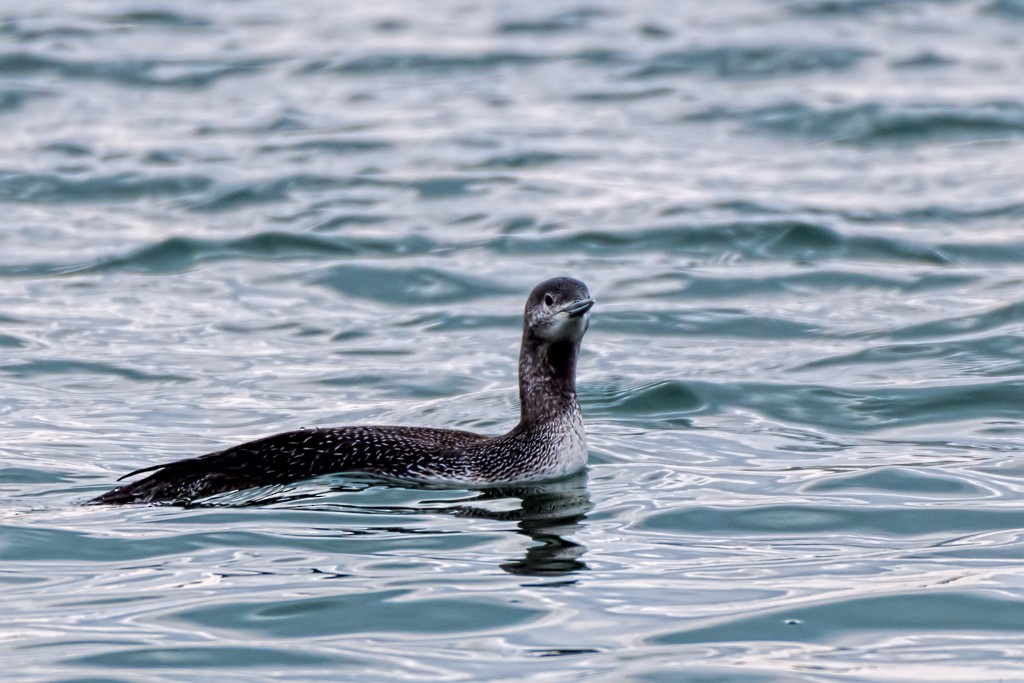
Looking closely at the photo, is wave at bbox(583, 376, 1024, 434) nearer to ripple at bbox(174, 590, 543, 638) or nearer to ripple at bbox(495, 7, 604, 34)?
ripple at bbox(174, 590, 543, 638)

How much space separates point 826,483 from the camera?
9.40 meters

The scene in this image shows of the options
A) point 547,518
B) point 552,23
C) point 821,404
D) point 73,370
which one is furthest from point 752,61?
point 547,518

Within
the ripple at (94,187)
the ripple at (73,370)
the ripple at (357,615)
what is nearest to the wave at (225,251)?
the ripple at (94,187)

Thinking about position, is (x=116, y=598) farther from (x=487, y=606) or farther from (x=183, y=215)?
(x=183, y=215)

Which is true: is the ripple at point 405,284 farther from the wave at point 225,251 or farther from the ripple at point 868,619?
the ripple at point 868,619

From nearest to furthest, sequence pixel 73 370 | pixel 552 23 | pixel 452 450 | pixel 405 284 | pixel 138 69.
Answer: pixel 452 450
pixel 73 370
pixel 405 284
pixel 138 69
pixel 552 23

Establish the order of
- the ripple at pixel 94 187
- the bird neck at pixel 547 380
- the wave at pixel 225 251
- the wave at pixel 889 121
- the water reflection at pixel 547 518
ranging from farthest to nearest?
the wave at pixel 889 121 < the ripple at pixel 94 187 < the wave at pixel 225 251 < the bird neck at pixel 547 380 < the water reflection at pixel 547 518

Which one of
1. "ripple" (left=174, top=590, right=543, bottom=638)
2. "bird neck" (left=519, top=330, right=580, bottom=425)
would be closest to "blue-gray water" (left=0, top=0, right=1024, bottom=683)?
"ripple" (left=174, top=590, right=543, bottom=638)

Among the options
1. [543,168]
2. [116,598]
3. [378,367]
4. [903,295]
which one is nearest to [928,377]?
[903,295]

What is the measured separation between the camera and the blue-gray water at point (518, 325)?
7.05 meters

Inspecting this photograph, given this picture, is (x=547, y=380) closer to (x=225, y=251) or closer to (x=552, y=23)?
(x=225, y=251)

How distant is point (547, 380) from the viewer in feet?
31.4

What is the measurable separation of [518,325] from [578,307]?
16.6 ft

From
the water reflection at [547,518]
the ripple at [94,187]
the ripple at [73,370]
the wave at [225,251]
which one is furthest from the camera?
the ripple at [94,187]
